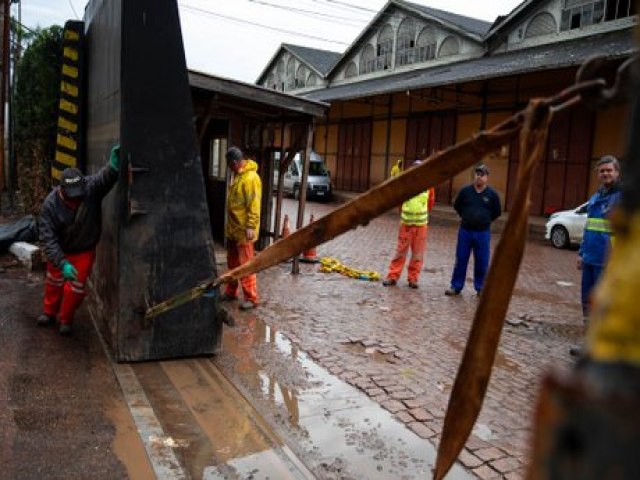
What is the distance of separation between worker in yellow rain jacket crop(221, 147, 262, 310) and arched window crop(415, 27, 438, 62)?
2327 centimetres

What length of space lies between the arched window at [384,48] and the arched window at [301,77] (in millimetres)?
10282

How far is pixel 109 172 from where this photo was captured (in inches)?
203

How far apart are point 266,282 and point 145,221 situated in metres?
4.03

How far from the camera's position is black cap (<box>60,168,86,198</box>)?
17.5 feet

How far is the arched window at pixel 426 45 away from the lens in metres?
28.0

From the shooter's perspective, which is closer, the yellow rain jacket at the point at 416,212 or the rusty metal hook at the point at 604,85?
the rusty metal hook at the point at 604,85

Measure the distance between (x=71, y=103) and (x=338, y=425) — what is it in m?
6.58

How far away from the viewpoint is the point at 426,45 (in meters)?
A: 28.5

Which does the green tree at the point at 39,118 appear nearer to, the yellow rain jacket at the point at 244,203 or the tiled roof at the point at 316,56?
the yellow rain jacket at the point at 244,203

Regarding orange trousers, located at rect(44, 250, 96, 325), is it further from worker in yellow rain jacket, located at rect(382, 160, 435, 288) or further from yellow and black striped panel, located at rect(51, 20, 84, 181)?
worker in yellow rain jacket, located at rect(382, 160, 435, 288)

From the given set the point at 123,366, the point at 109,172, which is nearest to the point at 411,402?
the point at 123,366

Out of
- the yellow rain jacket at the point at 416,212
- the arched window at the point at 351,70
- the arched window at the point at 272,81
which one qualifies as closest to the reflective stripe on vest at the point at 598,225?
the yellow rain jacket at the point at 416,212

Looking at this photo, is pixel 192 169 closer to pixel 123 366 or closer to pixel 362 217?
pixel 123 366

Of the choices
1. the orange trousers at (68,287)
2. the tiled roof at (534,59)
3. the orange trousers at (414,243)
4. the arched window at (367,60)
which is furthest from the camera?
the arched window at (367,60)
